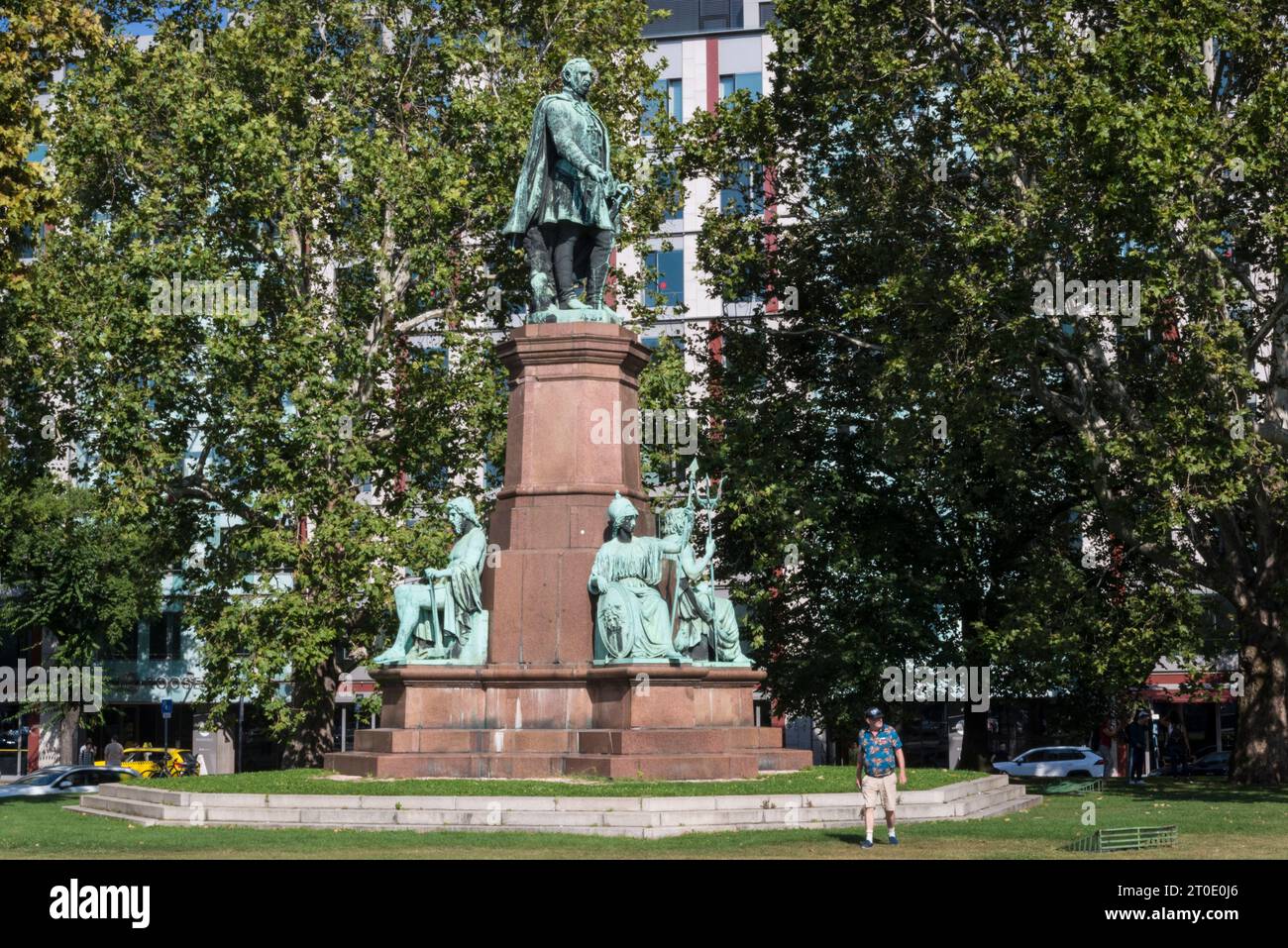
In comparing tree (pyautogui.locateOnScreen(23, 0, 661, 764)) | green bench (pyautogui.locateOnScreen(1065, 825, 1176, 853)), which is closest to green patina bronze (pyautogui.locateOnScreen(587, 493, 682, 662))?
green bench (pyautogui.locateOnScreen(1065, 825, 1176, 853))

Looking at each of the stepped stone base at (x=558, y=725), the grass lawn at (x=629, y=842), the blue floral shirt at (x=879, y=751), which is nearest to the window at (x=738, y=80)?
the stepped stone base at (x=558, y=725)

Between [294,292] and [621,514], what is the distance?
57.1 ft

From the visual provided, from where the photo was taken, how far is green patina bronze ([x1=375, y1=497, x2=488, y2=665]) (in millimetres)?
21812

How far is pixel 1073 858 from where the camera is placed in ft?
50.4

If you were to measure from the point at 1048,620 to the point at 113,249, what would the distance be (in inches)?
814

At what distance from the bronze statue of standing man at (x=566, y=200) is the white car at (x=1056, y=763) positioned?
31059 millimetres

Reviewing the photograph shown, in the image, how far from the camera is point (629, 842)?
1641 cm

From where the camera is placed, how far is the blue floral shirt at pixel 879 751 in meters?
17.5

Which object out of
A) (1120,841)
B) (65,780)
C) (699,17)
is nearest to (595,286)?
(1120,841)

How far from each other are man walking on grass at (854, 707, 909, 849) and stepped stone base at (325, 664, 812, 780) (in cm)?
291

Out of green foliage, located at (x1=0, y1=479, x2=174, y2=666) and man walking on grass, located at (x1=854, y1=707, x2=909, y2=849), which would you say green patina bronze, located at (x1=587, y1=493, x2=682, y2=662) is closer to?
man walking on grass, located at (x1=854, y1=707, x2=909, y2=849)

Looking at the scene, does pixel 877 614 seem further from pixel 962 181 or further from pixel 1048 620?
pixel 962 181

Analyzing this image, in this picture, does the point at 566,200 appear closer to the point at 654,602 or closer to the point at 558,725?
the point at 654,602

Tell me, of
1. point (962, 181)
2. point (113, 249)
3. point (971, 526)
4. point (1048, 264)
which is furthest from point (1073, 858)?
point (113, 249)
